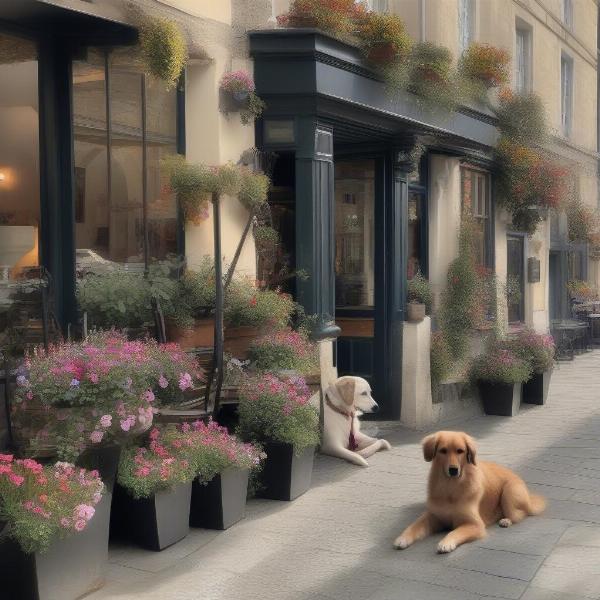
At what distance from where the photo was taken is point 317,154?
917 centimetres

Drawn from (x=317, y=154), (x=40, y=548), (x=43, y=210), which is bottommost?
(x=40, y=548)

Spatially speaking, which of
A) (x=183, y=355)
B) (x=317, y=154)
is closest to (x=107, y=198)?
(x=183, y=355)

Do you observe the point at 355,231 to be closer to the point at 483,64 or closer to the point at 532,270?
the point at 483,64

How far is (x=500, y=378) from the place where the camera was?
11656 millimetres

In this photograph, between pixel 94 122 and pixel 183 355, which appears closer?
pixel 183 355

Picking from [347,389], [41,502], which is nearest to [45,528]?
[41,502]

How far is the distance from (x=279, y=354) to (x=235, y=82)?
7.89 feet

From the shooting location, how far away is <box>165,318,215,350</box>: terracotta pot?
7.87m

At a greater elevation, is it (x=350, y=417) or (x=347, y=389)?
(x=347, y=389)

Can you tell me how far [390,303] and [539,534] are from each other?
468 centimetres

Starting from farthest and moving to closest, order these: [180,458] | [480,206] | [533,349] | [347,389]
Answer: [480,206] < [533,349] < [347,389] < [180,458]

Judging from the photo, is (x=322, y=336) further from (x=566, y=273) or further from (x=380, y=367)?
(x=566, y=273)

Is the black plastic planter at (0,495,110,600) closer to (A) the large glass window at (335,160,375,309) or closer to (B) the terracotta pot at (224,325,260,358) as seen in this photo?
(B) the terracotta pot at (224,325,260,358)

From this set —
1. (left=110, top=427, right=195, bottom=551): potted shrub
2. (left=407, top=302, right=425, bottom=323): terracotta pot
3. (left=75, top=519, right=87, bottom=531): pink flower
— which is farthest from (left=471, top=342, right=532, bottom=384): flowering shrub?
(left=75, top=519, right=87, bottom=531): pink flower
